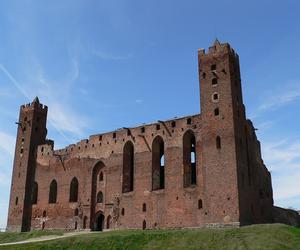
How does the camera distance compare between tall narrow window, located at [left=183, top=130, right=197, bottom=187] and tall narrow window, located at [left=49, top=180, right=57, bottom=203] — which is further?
tall narrow window, located at [left=49, top=180, right=57, bottom=203]

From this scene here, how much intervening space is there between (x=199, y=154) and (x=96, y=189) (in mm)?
11203

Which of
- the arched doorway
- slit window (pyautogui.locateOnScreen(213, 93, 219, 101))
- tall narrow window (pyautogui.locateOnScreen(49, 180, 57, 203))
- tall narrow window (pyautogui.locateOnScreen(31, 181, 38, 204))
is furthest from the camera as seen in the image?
tall narrow window (pyautogui.locateOnScreen(31, 181, 38, 204))

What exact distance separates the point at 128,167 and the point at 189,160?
21.0 feet

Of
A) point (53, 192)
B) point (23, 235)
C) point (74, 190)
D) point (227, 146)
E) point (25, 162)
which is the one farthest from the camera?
point (25, 162)

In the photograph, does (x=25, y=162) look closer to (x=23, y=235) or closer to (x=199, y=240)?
(x=23, y=235)

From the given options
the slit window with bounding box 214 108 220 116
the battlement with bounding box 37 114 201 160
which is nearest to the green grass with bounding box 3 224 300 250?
the slit window with bounding box 214 108 220 116

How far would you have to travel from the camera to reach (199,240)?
23.5 m

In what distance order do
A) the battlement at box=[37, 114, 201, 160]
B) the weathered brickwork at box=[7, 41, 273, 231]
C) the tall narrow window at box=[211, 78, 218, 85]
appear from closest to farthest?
the weathered brickwork at box=[7, 41, 273, 231], the tall narrow window at box=[211, 78, 218, 85], the battlement at box=[37, 114, 201, 160]

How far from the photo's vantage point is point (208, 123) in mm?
29375

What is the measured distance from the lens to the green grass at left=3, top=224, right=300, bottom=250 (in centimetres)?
2188

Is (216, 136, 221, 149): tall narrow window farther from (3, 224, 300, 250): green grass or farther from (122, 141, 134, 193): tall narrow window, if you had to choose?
(122, 141, 134, 193): tall narrow window

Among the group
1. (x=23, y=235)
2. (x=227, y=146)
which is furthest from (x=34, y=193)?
(x=227, y=146)

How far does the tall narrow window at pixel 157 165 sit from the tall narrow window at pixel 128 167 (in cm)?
284

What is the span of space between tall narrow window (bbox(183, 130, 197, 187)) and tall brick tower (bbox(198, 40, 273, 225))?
236 cm
